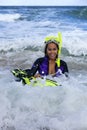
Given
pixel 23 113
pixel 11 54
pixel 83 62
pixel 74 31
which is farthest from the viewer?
pixel 74 31

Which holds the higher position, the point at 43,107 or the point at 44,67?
the point at 44,67

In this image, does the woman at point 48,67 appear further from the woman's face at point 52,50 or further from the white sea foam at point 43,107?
the white sea foam at point 43,107

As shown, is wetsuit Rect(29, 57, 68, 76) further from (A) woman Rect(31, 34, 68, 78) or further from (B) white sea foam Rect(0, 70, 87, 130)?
(B) white sea foam Rect(0, 70, 87, 130)

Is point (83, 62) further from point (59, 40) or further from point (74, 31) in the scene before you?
point (74, 31)

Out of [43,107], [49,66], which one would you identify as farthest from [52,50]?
[43,107]

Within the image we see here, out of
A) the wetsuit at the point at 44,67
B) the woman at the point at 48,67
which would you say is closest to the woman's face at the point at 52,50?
the woman at the point at 48,67

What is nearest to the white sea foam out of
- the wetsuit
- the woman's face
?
the wetsuit

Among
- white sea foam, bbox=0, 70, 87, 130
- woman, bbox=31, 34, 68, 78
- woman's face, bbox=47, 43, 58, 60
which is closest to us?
white sea foam, bbox=0, 70, 87, 130

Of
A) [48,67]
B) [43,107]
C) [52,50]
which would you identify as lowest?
Answer: [43,107]

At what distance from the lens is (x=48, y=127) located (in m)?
4.66

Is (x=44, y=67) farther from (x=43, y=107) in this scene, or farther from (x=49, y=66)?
(x=43, y=107)

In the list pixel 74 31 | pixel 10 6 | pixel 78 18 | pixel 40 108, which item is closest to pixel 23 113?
pixel 40 108

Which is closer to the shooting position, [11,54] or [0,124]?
[0,124]
